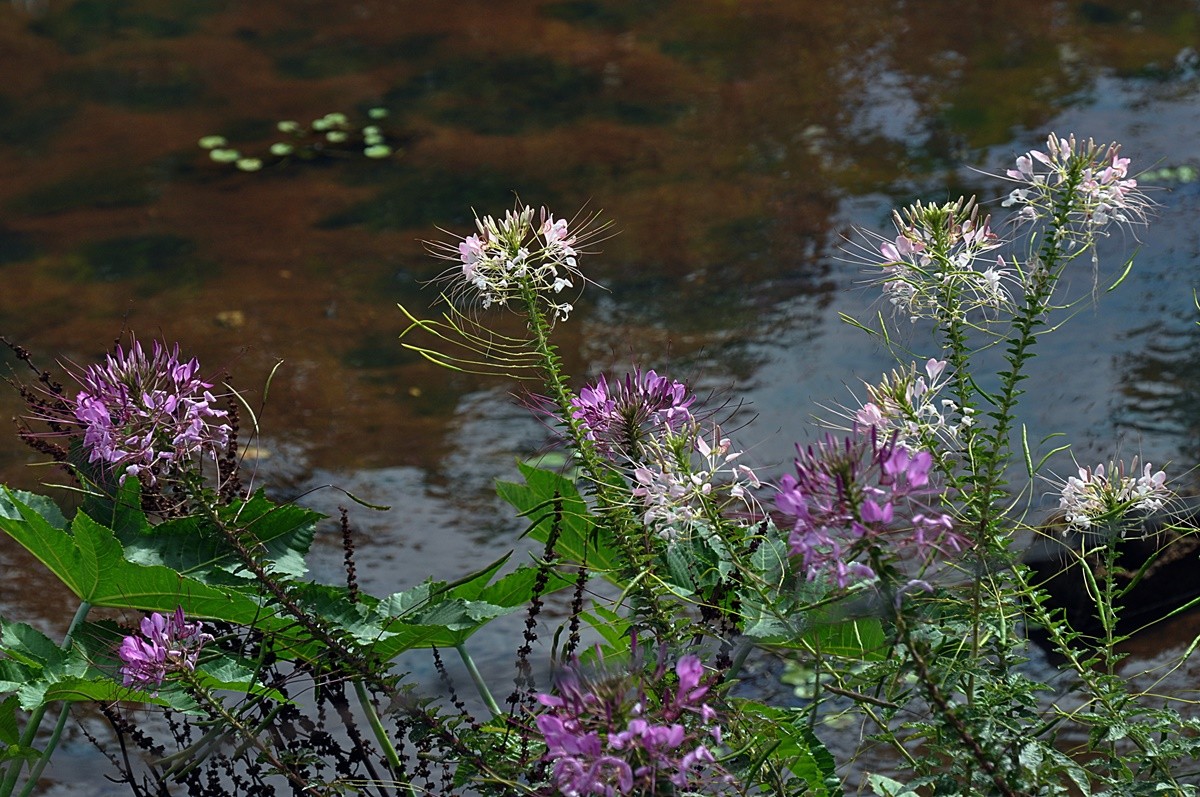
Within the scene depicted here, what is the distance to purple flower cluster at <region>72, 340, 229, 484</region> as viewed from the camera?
1.68 metres

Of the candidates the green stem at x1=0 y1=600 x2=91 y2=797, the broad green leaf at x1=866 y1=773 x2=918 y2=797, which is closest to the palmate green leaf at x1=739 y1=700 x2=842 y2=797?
the broad green leaf at x1=866 y1=773 x2=918 y2=797

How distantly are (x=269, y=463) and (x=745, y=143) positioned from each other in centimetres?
277

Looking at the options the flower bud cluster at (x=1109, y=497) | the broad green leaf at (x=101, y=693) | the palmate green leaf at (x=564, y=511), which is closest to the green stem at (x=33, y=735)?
the broad green leaf at (x=101, y=693)

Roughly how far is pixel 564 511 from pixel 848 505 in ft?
2.90

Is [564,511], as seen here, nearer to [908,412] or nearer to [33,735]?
[908,412]

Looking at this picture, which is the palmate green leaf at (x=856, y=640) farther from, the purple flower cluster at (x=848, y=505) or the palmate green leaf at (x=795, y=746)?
the purple flower cluster at (x=848, y=505)

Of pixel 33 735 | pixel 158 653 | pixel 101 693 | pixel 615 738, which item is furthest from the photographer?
pixel 33 735

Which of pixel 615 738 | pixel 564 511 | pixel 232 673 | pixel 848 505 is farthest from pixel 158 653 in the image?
pixel 848 505

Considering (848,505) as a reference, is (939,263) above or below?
above

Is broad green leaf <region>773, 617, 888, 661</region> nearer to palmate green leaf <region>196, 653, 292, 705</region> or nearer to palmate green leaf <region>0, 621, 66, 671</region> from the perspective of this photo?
palmate green leaf <region>196, 653, 292, 705</region>

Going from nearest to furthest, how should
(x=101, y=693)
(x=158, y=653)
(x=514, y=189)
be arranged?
(x=158, y=653)
(x=101, y=693)
(x=514, y=189)

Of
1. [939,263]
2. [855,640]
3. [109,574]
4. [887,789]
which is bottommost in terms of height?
[887,789]

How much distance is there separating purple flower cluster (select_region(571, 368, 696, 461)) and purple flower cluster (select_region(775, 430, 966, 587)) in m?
0.42

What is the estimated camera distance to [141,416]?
1690 mm
